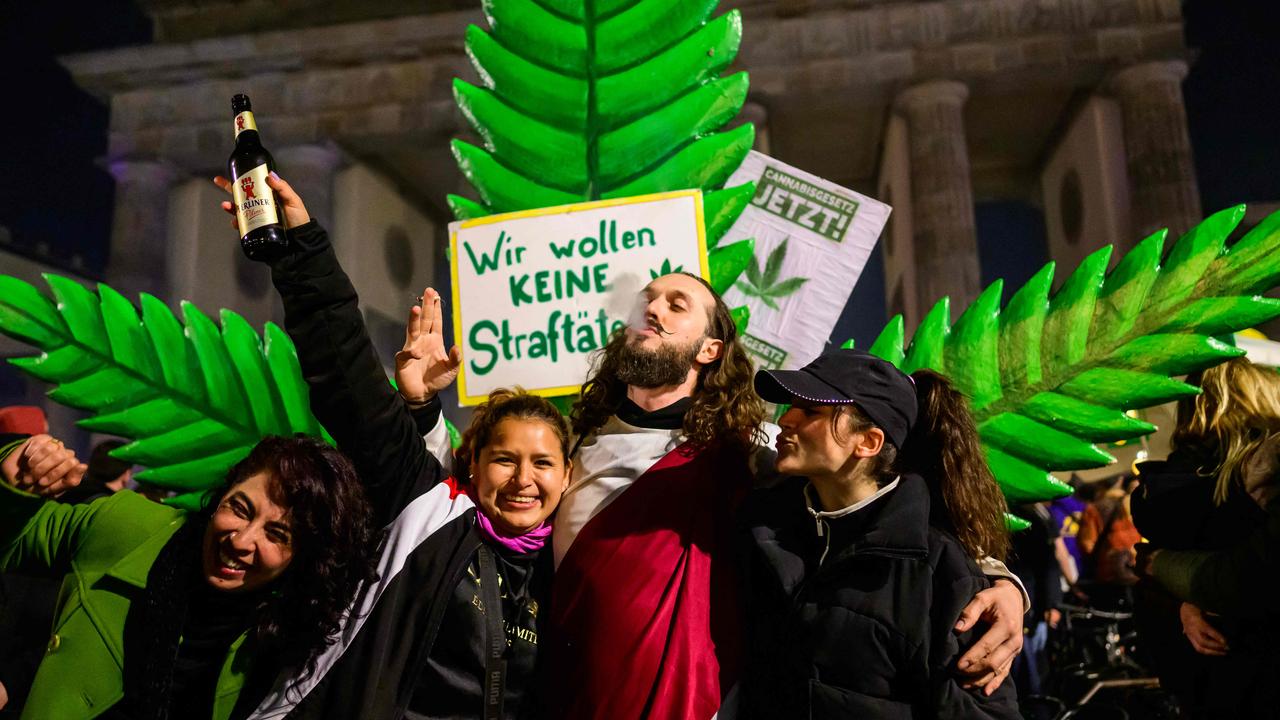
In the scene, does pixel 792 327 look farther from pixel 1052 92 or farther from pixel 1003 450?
pixel 1052 92

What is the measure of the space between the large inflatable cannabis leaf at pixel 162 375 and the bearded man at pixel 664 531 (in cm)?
82

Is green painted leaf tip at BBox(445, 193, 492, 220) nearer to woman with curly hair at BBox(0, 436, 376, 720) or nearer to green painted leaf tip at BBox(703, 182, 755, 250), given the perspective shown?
green painted leaf tip at BBox(703, 182, 755, 250)

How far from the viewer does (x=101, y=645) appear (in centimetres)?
185

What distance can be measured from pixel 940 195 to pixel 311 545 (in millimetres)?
17244

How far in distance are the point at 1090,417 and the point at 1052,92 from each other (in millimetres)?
19424

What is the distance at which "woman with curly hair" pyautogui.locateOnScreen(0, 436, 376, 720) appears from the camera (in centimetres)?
181

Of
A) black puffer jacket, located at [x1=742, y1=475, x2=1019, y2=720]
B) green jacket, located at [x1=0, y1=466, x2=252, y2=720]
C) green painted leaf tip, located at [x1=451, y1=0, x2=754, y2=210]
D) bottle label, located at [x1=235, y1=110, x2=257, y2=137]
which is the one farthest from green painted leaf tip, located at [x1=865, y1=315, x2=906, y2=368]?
green jacket, located at [x1=0, y1=466, x2=252, y2=720]

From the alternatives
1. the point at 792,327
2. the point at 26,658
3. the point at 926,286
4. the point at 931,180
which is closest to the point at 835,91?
the point at 931,180

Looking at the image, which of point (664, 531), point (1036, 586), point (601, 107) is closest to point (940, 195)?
point (1036, 586)

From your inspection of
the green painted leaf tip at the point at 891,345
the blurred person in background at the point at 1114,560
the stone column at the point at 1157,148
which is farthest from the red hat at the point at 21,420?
the stone column at the point at 1157,148

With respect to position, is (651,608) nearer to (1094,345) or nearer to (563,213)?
(563,213)

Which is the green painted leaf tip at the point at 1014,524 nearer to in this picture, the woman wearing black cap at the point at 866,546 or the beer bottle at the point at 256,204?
the woman wearing black cap at the point at 866,546

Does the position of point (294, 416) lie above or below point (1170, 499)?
above

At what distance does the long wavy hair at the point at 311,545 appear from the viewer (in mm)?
1814
